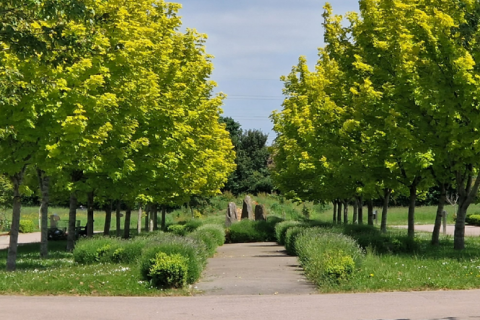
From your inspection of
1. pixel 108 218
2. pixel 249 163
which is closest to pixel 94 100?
pixel 108 218

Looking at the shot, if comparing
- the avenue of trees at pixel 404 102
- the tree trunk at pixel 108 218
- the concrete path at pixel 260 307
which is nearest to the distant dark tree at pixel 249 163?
the tree trunk at pixel 108 218

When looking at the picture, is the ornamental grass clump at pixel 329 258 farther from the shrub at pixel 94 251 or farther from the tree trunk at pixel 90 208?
the tree trunk at pixel 90 208

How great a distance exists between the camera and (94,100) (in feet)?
54.5

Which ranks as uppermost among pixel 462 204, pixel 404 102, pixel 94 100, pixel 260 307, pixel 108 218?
pixel 404 102

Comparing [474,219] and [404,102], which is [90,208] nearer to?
[404,102]

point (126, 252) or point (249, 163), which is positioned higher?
point (249, 163)

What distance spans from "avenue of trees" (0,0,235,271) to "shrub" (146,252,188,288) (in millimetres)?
4426

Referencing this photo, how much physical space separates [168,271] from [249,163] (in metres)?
69.4

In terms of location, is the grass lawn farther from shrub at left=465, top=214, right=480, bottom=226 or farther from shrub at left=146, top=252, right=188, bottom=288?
shrub at left=465, top=214, right=480, bottom=226

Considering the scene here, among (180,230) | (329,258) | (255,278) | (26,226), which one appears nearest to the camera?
(329,258)

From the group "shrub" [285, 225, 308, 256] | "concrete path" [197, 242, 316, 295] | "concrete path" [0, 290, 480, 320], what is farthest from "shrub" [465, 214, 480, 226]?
"concrete path" [0, 290, 480, 320]

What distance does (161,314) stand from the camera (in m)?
9.84

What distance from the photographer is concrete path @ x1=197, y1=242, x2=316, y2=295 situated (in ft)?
42.6

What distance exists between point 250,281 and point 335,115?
11226 mm
